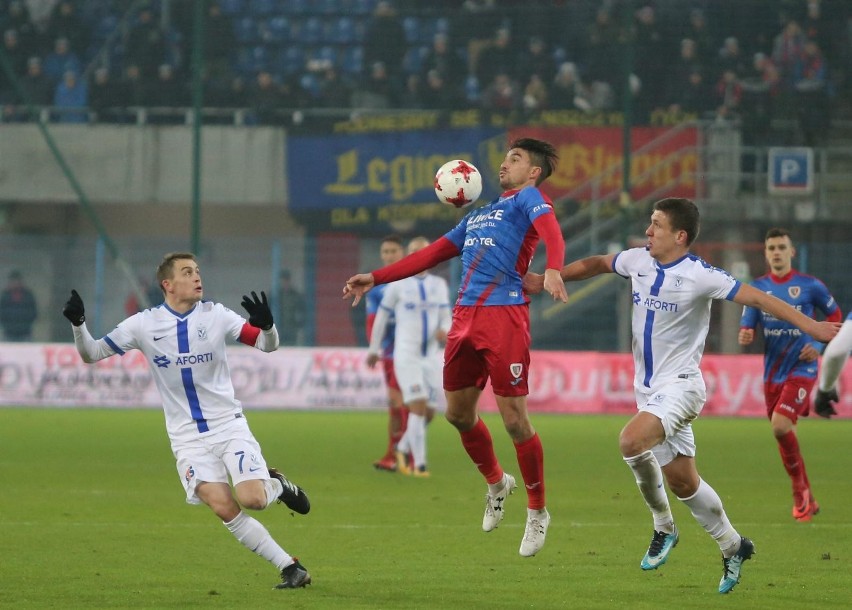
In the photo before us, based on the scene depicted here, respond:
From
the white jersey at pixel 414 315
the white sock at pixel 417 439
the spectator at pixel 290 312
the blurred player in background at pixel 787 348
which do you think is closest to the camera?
the blurred player in background at pixel 787 348

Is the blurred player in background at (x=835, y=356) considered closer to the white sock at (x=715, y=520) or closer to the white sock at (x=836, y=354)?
the white sock at (x=836, y=354)

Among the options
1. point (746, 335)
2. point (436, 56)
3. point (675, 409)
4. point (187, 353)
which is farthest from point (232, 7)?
point (675, 409)

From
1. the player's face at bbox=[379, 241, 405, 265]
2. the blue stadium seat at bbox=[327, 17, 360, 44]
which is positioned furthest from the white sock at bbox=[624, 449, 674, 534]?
the blue stadium seat at bbox=[327, 17, 360, 44]

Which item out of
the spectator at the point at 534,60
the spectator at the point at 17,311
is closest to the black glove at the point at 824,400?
the spectator at the point at 17,311

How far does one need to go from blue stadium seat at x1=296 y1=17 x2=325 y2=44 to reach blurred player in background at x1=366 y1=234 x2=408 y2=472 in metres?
14.3

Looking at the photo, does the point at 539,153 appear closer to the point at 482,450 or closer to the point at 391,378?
the point at 482,450

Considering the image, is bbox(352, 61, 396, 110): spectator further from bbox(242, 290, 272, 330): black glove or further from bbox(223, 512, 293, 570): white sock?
bbox(223, 512, 293, 570): white sock

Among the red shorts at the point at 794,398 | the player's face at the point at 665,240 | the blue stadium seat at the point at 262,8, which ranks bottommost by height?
the red shorts at the point at 794,398

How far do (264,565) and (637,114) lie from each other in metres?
19.5

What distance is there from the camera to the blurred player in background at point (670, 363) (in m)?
7.74

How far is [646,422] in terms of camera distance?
304 inches

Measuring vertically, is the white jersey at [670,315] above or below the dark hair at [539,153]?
below

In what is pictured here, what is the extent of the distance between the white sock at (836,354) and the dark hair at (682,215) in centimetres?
134

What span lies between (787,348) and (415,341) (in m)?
4.28
